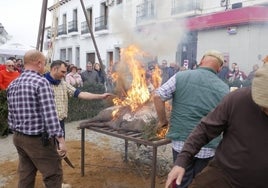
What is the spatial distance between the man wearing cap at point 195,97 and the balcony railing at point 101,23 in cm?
2118

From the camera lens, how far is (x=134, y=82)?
17.5ft

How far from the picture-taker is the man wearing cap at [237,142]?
184 cm

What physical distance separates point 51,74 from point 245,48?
36.4 feet

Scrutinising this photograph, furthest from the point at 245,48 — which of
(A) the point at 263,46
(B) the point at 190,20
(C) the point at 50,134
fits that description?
(C) the point at 50,134

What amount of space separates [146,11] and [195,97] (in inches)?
330

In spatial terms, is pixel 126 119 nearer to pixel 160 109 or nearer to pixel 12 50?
pixel 160 109

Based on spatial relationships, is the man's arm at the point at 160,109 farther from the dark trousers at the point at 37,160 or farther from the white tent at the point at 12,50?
the white tent at the point at 12,50

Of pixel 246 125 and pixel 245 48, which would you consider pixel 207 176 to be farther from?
pixel 245 48

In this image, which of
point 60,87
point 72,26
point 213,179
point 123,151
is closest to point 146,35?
point 123,151

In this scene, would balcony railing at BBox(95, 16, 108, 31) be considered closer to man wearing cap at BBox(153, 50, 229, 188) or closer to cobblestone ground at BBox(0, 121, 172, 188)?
cobblestone ground at BBox(0, 121, 172, 188)

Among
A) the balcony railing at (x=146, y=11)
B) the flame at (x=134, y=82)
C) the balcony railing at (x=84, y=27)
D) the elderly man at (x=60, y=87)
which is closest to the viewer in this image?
the elderly man at (x=60, y=87)

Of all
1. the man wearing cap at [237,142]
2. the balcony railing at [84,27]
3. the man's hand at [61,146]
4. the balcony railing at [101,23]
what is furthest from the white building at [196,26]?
the balcony railing at [84,27]

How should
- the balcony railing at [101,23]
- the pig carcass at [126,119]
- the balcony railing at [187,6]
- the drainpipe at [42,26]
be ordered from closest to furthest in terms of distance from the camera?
the pig carcass at [126,119], the drainpipe at [42,26], the balcony railing at [187,6], the balcony railing at [101,23]

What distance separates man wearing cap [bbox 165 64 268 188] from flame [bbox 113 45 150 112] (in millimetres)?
2755
